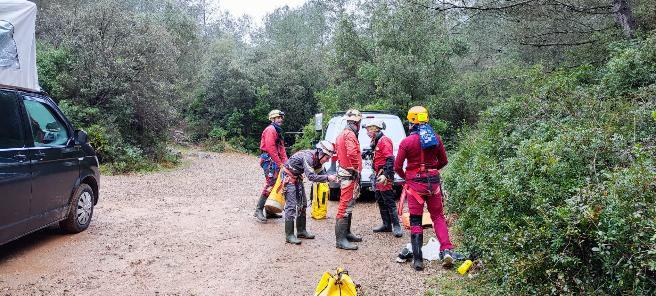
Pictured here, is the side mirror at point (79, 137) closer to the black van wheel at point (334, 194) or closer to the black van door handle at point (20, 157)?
the black van door handle at point (20, 157)

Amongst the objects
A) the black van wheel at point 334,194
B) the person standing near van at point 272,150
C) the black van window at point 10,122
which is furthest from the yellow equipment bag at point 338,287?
the black van wheel at point 334,194

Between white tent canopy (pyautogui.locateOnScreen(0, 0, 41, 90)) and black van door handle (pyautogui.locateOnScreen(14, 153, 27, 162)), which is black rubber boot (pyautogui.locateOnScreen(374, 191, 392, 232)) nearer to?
black van door handle (pyautogui.locateOnScreen(14, 153, 27, 162))

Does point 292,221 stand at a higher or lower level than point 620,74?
lower

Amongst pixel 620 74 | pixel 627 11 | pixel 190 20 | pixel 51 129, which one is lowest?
pixel 51 129

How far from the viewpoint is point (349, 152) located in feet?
21.0

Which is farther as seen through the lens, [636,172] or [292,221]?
[292,221]

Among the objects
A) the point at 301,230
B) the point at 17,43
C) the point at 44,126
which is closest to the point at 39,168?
the point at 44,126

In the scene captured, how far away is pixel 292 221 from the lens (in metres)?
6.61

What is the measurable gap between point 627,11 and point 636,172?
7.02m

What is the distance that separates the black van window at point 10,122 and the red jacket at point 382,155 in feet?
14.7

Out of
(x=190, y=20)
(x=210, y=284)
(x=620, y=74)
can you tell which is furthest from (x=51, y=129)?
(x=190, y=20)

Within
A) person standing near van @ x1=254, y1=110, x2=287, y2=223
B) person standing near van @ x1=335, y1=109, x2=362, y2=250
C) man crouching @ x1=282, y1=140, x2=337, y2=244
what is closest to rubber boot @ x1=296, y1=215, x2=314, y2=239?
man crouching @ x1=282, y1=140, x2=337, y2=244

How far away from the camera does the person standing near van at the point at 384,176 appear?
7.05 meters

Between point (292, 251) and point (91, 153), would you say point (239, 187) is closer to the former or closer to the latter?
point (91, 153)
